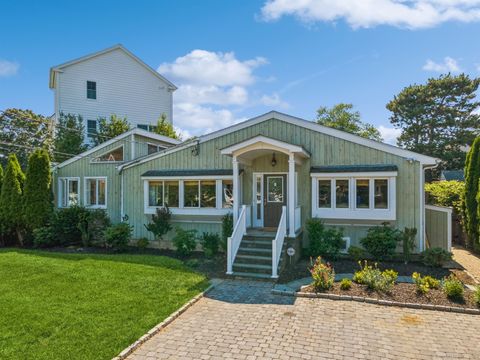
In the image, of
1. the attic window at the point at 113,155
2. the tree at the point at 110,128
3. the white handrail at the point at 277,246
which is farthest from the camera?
the tree at the point at 110,128

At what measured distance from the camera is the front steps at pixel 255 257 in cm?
1009

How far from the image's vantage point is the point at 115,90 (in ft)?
81.4

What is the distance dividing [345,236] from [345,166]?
8.50 ft

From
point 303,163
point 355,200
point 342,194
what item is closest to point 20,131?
point 303,163

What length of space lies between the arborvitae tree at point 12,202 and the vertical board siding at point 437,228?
56.8 feet

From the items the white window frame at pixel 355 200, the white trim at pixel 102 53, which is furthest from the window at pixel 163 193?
the white trim at pixel 102 53

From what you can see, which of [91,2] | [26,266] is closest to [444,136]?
[91,2]

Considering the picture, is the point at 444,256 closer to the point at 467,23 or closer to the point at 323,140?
the point at 323,140

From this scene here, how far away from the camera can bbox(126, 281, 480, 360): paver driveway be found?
17.9 feet

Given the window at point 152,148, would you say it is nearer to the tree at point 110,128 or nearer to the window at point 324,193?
the tree at point 110,128

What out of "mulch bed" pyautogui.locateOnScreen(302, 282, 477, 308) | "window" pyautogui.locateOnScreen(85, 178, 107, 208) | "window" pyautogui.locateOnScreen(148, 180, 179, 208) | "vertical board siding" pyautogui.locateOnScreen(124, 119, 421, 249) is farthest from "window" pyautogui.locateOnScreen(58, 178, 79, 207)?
"mulch bed" pyautogui.locateOnScreen(302, 282, 477, 308)

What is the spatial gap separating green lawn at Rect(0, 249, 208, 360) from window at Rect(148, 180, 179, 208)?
2937mm

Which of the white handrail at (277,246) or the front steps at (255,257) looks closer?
the white handrail at (277,246)

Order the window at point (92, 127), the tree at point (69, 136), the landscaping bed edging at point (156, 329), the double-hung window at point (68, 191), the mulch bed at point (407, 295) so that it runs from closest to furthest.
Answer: the landscaping bed edging at point (156, 329) → the mulch bed at point (407, 295) → the double-hung window at point (68, 191) → the tree at point (69, 136) → the window at point (92, 127)
